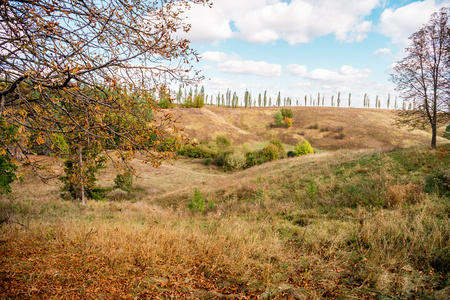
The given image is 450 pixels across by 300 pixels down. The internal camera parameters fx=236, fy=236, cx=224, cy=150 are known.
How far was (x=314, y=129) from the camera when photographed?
72.8 metres

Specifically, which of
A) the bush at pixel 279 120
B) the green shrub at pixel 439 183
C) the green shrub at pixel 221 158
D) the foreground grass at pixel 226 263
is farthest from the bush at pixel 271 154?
the bush at pixel 279 120

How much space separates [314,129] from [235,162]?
4267cm

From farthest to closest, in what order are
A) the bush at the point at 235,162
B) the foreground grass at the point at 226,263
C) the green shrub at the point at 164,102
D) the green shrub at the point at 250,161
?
the green shrub at the point at 250,161
the bush at the point at 235,162
the green shrub at the point at 164,102
the foreground grass at the point at 226,263

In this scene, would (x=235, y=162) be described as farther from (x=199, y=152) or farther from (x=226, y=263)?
(x=226, y=263)

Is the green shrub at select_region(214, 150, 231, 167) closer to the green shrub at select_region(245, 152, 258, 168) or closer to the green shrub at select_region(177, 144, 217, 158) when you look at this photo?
the green shrub at select_region(245, 152, 258, 168)

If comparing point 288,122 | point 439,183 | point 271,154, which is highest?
point 288,122

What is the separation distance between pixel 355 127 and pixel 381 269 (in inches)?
2936

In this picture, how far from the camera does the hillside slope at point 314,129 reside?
59406mm

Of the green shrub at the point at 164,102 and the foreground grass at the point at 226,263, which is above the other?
the green shrub at the point at 164,102

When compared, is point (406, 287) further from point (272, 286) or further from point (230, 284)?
point (230, 284)

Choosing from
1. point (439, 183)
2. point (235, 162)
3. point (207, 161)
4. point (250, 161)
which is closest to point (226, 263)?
point (439, 183)

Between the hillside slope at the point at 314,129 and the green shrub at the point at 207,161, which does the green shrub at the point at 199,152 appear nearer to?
the green shrub at the point at 207,161

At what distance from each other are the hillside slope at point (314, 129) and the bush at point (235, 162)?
23666 mm

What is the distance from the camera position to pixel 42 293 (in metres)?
3.19
